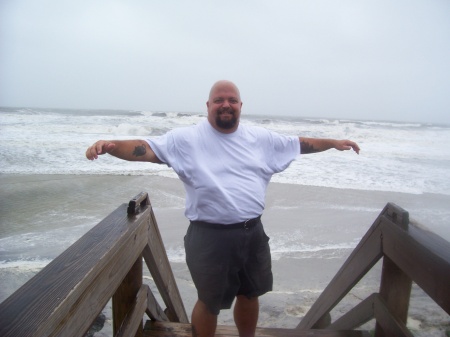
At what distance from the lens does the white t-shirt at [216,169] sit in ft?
6.73

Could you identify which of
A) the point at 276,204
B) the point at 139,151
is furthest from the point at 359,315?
the point at 276,204

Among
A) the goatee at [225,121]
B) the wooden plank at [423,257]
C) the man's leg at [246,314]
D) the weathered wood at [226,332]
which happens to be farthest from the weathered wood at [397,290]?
the goatee at [225,121]

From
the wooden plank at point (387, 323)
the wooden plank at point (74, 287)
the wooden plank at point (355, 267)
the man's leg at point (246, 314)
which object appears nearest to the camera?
the wooden plank at point (74, 287)

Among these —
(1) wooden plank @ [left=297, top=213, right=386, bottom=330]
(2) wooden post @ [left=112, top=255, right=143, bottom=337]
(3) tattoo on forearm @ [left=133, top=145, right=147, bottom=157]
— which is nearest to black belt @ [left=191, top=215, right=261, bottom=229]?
(2) wooden post @ [left=112, top=255, right=143, bottom=337]

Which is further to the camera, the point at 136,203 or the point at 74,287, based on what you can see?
the point at 136,203

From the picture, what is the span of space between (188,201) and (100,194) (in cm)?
679

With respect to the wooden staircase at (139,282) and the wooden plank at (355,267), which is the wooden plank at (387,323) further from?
the wooden plank at (355,267)

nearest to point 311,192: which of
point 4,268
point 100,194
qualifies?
point 100,194

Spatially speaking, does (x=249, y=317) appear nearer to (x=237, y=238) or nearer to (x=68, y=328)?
(x=237, y=238)

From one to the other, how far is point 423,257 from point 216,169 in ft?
3.81

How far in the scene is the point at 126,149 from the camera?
1928 mm

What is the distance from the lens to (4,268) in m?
4.31

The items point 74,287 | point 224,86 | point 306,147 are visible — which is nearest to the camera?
point 74,287

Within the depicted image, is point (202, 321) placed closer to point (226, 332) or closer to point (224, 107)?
point (226, 332)
